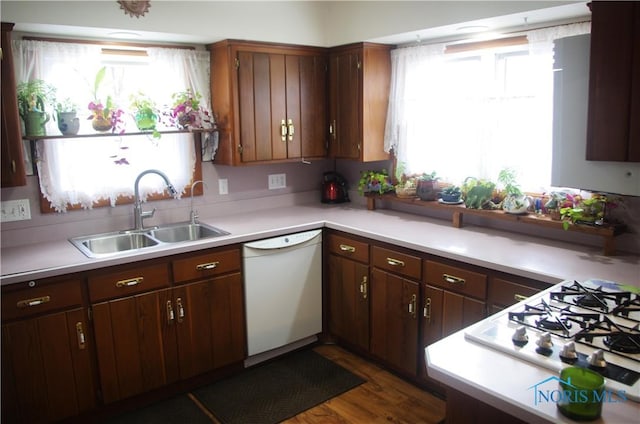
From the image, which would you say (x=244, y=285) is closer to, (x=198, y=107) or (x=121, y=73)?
(x=198, y=107)

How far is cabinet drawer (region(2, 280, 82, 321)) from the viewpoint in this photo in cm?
231

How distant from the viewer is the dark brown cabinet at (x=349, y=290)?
3125mm

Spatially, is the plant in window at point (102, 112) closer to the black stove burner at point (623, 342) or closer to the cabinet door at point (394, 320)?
the cabinet door at point (394, 320)

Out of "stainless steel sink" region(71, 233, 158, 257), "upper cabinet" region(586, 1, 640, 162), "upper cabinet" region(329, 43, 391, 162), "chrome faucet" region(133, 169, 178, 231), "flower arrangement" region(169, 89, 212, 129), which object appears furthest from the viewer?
"upper cabinet" region(329, 43, 391, 162)

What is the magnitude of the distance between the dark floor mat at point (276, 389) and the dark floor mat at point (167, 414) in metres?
0.07

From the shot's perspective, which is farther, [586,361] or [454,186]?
[454,186]

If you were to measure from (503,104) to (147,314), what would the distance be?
230 centimetres

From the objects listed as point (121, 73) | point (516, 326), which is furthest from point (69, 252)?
point (516, 326)

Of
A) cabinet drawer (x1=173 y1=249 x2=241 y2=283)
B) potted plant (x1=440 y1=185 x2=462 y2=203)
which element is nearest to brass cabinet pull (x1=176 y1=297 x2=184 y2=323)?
cabinet drawer (x1=173 y1=249 x2=241 y2=283)

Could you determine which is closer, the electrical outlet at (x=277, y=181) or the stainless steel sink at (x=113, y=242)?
the stainless steel sink at (x=113, y=242)

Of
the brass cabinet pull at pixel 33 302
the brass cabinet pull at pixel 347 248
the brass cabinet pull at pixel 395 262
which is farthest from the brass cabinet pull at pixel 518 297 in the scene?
the brass cabinet pull at pixel 33 302

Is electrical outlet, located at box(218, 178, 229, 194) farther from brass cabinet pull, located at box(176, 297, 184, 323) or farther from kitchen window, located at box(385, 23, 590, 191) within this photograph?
kitchen window, located at box(385, 23, 590, 191)

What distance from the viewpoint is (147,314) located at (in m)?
2.71

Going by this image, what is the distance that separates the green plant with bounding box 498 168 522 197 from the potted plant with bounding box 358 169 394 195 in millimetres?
837
